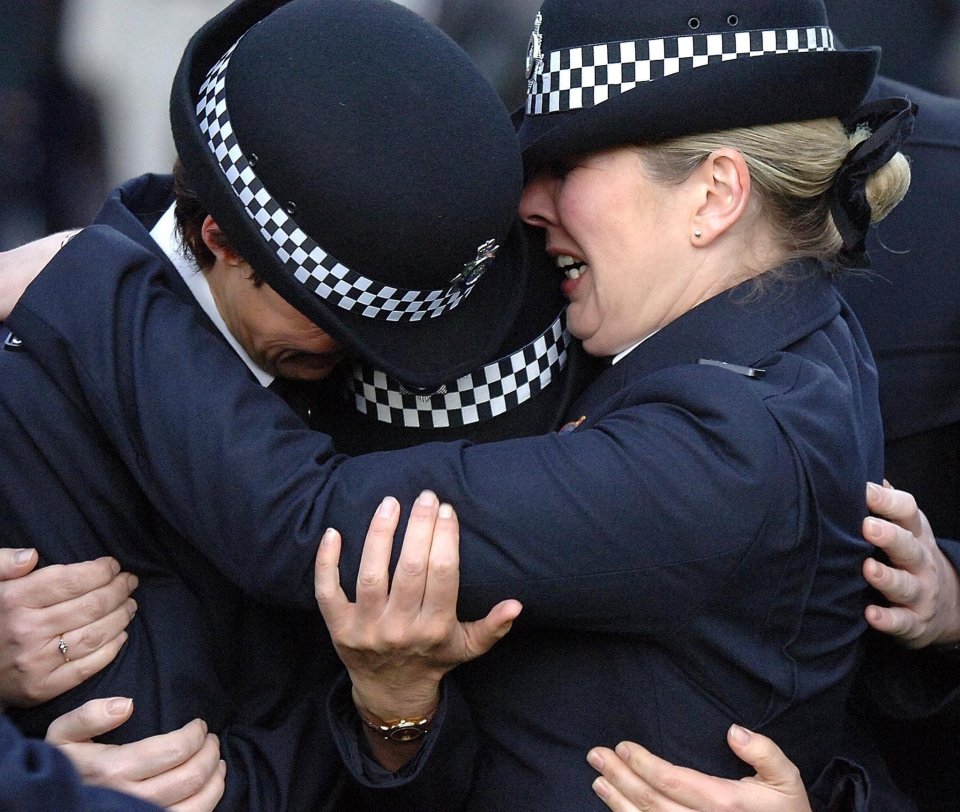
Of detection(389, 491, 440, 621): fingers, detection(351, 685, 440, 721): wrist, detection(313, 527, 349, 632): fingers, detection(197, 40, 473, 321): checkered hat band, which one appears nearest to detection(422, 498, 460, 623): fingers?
detection(389, 491, 440, 621): fingers

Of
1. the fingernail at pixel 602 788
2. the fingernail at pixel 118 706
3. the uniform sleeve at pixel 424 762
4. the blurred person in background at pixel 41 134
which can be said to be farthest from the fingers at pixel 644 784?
the blurred person in background at pixel 41 134

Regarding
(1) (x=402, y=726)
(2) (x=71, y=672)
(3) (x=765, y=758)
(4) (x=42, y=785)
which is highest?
(4) (x=42, y=785)

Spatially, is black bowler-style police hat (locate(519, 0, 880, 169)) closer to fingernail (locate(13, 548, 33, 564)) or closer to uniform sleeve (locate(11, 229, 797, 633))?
uniform sleeve (locate(11, 229, 797, 633))

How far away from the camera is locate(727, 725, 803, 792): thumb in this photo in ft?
6.41

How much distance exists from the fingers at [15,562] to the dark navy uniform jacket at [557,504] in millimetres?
33

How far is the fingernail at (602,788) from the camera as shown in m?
1.94

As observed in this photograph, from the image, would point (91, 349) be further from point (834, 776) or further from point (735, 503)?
point (834, 776)

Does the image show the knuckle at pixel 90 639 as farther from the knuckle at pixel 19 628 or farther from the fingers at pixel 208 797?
the fingers at pixel 208 797

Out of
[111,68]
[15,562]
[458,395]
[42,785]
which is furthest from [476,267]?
[111,68]

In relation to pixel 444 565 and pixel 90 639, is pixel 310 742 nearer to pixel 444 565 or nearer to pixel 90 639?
pixel 90 639

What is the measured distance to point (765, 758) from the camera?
6.44 feet

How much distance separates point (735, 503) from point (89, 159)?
3.82m

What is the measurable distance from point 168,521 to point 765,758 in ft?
3.16

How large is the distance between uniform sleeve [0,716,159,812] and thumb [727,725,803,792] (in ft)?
3.00
